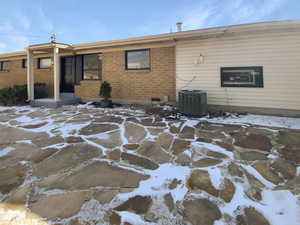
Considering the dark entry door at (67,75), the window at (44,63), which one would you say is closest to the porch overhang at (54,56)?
the dark entry door at (67,75)

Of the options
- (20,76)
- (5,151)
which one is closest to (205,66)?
(5,151)

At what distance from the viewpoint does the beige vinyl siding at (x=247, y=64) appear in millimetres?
5043

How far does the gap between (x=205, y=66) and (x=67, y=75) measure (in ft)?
24.1

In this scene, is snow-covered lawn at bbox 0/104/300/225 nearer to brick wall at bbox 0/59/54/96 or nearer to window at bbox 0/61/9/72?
brick wall at bbox 0/59/54/96

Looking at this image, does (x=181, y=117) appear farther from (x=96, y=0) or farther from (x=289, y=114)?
(x=96, y=0)

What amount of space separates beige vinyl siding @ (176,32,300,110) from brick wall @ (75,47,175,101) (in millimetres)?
440

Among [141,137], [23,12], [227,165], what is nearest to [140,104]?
[141,137]

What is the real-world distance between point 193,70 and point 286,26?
2.89 metres

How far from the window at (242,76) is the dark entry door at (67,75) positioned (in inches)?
296

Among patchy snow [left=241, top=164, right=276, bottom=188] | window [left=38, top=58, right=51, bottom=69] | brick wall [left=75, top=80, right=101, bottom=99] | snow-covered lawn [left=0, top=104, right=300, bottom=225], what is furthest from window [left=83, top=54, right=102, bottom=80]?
patchy snow [left=241, top=164, right=276, bottom=188]

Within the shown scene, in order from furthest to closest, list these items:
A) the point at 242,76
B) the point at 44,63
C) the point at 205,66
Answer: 1. the point at 44,63
2. the point at 205,66
3. the point at 242,76

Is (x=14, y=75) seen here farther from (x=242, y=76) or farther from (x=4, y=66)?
(x=242, y=76)

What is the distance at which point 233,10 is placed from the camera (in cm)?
928

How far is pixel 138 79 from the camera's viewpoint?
7191mm
